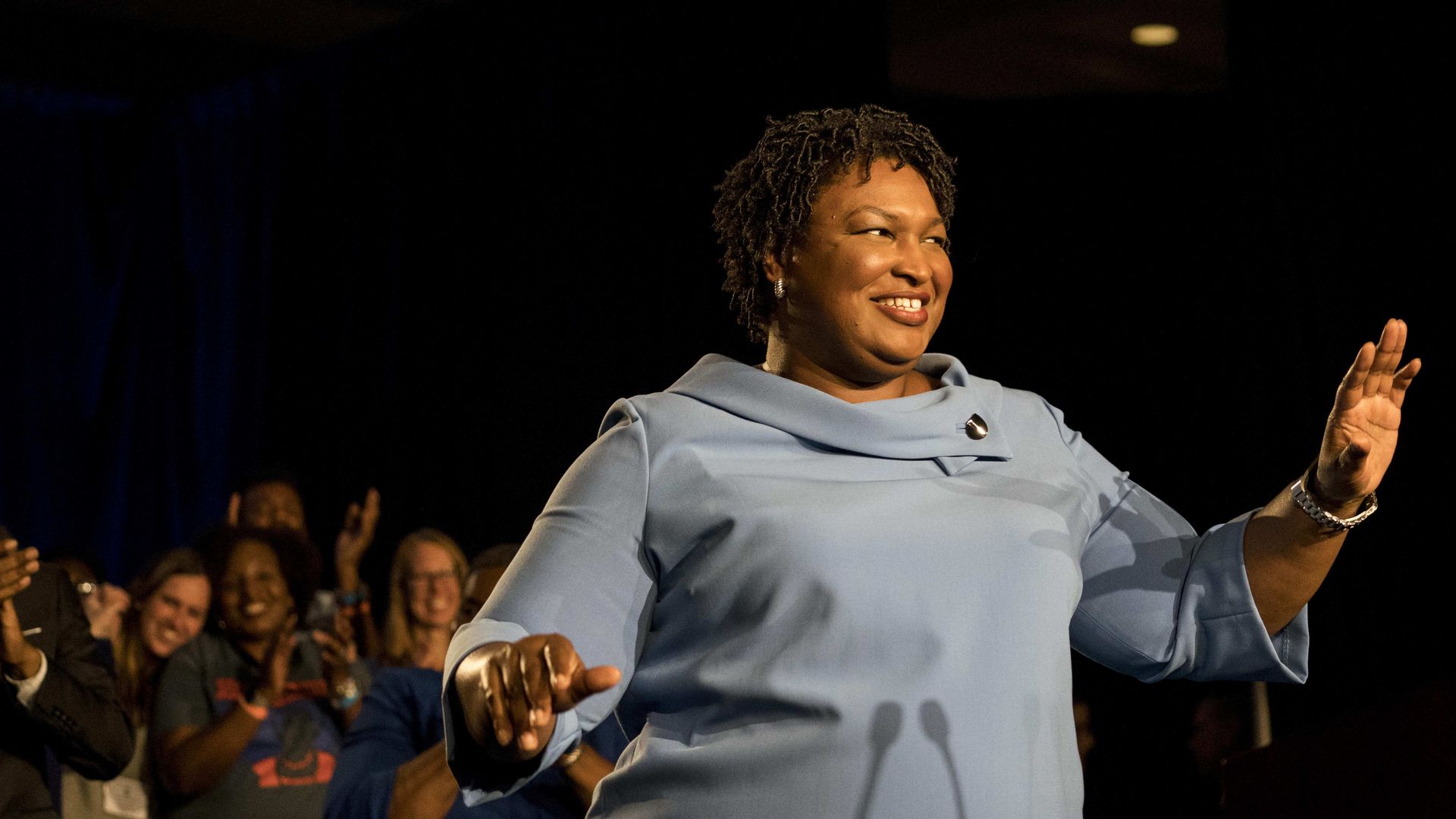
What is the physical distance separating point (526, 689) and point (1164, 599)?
0.75 meters

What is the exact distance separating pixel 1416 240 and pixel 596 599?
2227 millimetres

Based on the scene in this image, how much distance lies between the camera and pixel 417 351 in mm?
5945

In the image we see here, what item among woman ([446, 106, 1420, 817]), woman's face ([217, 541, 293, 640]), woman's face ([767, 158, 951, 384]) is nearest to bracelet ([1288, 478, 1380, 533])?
woman ([446, 106, 1420, 817])

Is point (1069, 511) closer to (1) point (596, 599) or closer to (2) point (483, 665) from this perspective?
(1) point (596, 599)

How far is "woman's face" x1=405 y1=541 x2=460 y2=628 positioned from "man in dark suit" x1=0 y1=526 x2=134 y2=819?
31.8 inches

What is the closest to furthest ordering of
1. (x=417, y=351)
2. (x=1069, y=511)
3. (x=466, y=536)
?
1. (x=1069, y=511)
2. (x=466, y=536)
3. (x=417, y=351)

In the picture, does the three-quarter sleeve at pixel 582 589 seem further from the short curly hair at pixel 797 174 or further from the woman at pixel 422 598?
the woman at pixel 422 598

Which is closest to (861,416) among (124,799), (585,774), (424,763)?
(585,774)

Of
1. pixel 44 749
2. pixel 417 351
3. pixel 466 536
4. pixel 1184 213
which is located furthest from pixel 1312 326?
pixel 417 351

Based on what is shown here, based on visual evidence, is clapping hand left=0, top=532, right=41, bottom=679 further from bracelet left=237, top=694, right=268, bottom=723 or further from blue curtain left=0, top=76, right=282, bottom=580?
blue curtain left=0, top=76, right=282, bottom=580

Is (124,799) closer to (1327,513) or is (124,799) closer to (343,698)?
(343,698)

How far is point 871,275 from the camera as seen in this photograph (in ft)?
5.74

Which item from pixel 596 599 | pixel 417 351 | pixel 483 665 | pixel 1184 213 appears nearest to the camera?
pixel 483 665

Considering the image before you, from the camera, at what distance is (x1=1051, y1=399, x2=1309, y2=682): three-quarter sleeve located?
5.65 feet
